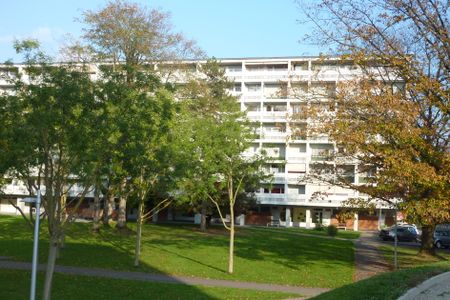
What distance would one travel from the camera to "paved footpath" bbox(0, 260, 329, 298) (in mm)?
16938

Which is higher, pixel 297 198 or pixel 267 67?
pixel 267 67

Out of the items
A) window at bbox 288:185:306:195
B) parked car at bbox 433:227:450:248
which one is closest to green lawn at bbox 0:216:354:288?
parked car at bbox 433:227:450:248

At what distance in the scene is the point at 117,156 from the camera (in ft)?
42.1

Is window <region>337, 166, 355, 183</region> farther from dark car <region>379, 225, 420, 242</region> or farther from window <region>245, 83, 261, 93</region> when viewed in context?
window <region>245, 83, 261, 93</region>

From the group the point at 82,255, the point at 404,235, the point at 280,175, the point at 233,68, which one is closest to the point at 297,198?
the point at 280,175

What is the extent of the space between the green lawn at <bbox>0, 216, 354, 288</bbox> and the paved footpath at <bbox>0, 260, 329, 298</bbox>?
2.59 ft

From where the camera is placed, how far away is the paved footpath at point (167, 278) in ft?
55.6

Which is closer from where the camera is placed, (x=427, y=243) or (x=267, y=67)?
(x=427, y=243)

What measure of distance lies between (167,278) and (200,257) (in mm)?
6189

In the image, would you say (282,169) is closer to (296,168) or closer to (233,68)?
(296,168)

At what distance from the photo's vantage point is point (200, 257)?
2458 cm

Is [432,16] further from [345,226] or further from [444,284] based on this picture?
[345,226]

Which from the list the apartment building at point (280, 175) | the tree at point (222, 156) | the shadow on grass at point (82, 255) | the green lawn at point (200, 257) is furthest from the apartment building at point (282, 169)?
the tree at point (222, 156)

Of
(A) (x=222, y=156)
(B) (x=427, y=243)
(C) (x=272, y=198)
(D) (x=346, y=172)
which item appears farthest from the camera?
(C) (x=272, y=198)
